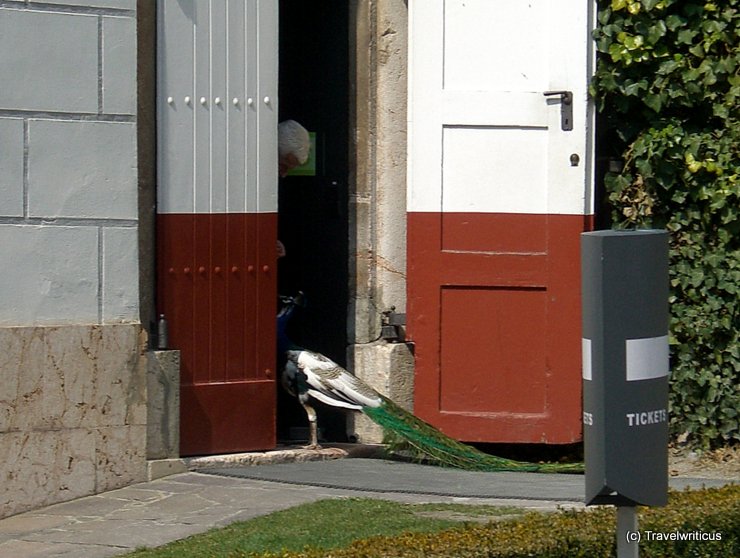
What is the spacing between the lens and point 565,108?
306 inches

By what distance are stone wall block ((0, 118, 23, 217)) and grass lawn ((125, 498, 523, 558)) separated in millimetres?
1937

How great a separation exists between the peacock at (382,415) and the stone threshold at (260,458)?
108mm

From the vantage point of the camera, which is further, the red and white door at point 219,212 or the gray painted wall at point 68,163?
the red and white door at point 219,212

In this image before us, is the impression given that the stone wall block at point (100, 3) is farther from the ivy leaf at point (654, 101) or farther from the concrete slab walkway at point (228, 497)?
the ivy leaf at point (654, 101)

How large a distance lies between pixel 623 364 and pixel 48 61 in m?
Answer: 3.78

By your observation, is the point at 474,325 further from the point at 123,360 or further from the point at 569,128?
the point at 123,360

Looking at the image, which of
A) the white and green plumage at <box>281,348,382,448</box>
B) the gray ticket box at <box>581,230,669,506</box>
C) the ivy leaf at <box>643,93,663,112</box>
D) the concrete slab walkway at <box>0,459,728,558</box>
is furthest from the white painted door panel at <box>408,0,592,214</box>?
the gray ticket box at <box>581,230,669,506</box>

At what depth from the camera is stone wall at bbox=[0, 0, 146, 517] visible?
6.65 m

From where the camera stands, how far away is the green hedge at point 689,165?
766cm

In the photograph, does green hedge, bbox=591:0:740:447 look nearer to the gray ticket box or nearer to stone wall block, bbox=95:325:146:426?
stone wall block, bbox=95:325:146:426

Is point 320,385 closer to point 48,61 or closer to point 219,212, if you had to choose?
point 219,212

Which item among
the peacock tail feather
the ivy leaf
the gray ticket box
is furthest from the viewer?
the ivy leaf

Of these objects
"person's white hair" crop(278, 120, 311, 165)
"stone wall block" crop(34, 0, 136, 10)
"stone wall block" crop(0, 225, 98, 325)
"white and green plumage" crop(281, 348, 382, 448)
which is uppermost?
"stone wall block" crop(34, 0, 136, 10)

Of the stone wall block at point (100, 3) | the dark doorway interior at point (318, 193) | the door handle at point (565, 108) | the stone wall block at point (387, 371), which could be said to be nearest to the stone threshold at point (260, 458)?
the stone wall block at point (387, 371)
